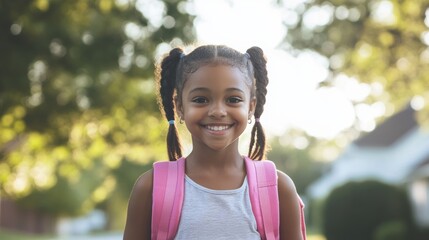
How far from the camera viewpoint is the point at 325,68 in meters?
17.9

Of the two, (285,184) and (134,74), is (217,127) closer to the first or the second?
(285,184)

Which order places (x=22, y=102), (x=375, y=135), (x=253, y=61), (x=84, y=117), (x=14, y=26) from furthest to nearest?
(x=375, y=135) < (x=84, y=117) < (x=22, y=102) < (x=14, y=26) < (x=253, y=61)

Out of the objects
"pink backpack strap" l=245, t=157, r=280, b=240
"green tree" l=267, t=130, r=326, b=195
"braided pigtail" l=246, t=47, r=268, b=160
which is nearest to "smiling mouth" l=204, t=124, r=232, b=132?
"pink backpack strap" l=245, t=157, r=280, b=240

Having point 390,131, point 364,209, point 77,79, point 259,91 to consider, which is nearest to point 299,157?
point 390,131

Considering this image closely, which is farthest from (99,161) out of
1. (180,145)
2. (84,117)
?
(180,145)

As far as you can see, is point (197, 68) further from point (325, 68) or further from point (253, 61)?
point (325, 68)

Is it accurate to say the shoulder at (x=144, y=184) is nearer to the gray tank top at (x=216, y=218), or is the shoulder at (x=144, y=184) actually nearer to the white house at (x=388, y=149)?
the gray tank top at (x=216, y=218)

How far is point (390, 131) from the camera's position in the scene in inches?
1930

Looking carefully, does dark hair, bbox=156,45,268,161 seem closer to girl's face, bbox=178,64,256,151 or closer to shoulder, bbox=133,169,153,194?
girl's face, bbox=178,64,256,151

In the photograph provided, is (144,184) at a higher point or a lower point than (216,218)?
higher

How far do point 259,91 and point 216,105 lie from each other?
360 mm

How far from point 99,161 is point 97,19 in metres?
37.0

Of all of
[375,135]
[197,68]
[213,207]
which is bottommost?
[213,207]

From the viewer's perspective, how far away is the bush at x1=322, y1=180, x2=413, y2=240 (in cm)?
2180
